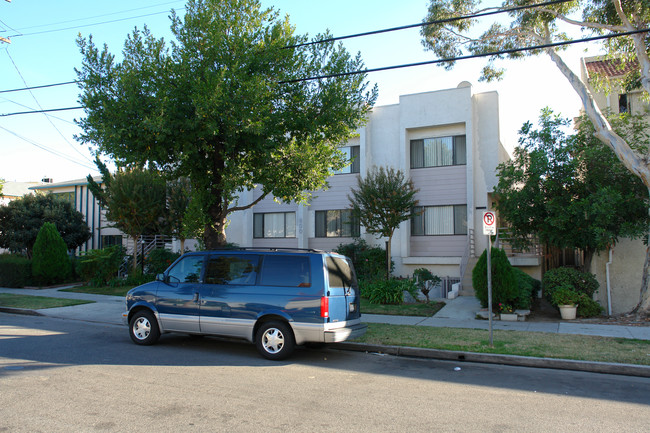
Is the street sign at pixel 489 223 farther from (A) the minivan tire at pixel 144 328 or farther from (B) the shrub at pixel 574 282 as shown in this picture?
(A) the minivan tire at pixel 144 328

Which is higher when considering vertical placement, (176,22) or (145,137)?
(176,22)

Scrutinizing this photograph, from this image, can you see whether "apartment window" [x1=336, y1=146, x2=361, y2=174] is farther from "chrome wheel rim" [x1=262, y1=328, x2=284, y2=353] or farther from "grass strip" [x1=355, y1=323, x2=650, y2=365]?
"chrome wheel rim" [x1=262, y1=328, x2=284, y2=353]

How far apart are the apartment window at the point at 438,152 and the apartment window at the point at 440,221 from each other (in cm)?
189

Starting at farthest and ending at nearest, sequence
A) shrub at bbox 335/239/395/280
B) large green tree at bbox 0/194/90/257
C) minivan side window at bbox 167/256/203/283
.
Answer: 1. large green tree at bbox 0/194/90/257
2. shrub at bbox 335/239/395/280
3. minivan side window at bbox 167/256/203/283

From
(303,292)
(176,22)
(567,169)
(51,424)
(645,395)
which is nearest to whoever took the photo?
(51,424)

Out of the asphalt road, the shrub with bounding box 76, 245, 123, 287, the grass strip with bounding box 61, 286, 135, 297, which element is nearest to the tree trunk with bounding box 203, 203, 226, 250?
the asphalt road

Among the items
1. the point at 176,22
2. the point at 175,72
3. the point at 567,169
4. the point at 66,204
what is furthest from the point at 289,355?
the point at 66,204

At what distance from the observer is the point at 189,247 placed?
25.1 m

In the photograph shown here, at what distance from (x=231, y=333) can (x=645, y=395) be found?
21.2 feet

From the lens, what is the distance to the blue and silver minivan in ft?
27.4

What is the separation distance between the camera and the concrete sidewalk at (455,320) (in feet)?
36.0

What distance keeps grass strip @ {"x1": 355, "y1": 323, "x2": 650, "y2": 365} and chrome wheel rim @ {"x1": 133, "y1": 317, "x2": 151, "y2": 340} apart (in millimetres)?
4278

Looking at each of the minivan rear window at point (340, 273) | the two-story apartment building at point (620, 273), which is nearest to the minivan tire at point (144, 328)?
the minivan rear window at point (340, 273)

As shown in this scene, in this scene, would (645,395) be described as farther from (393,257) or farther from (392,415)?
(393,257)
